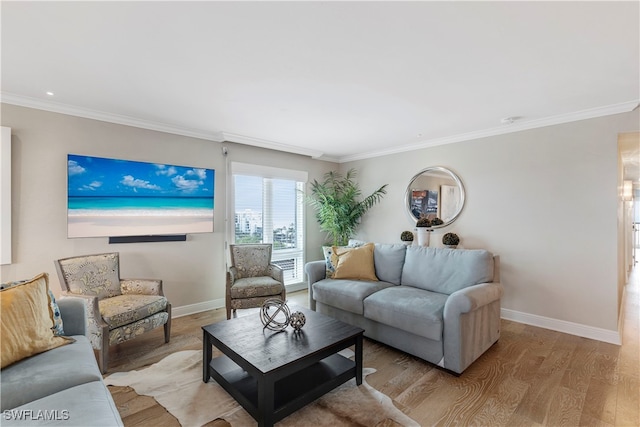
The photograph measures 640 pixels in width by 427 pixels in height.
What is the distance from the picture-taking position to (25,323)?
1.58 meters

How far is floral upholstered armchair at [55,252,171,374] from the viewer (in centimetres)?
239

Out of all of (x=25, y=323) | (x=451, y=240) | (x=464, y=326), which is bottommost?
(x=464, y=326)

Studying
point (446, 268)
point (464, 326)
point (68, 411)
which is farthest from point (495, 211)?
point (68, 411)

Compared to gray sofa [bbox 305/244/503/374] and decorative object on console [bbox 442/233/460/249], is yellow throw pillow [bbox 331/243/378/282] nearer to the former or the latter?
gray sofa [bbox 305/244/503/374]

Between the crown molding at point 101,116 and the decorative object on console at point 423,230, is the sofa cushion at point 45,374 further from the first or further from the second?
the decorative object on console at point 423,230

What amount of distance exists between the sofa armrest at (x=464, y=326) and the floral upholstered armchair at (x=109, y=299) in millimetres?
2646

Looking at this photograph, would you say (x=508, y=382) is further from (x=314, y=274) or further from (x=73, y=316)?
(x=73, y=316)

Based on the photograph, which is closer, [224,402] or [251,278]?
[224,402]

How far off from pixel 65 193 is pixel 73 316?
1.72m

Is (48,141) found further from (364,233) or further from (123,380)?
(364,233)

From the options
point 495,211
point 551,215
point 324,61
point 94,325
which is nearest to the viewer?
point 324,61

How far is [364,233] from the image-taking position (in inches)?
211

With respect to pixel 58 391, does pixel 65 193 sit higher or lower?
higher

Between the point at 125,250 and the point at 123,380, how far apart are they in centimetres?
159
